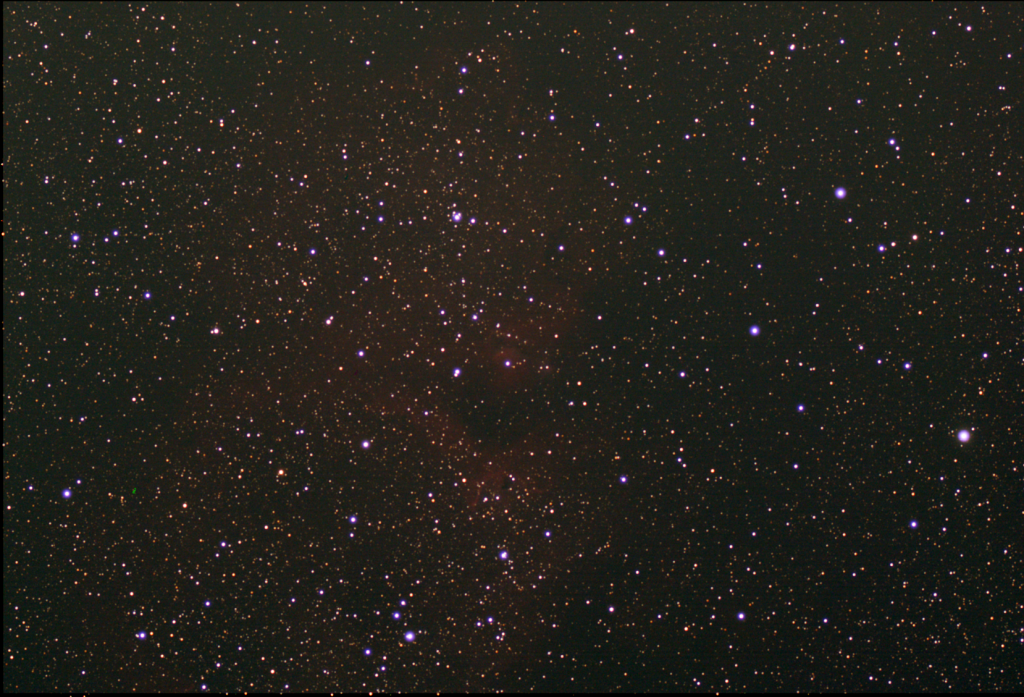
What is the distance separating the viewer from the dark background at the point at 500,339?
38 cm

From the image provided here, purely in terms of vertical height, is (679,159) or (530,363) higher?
(679,159)

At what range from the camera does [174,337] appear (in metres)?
0.38

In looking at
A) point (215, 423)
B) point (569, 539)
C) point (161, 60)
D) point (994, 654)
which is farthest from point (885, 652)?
point (161, 60)

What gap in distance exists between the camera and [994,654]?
1.33 feet

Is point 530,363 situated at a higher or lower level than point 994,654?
higher

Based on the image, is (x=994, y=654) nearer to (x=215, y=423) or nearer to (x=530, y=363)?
(x=530, y=363)

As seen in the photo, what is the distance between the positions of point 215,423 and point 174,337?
0.18 feet

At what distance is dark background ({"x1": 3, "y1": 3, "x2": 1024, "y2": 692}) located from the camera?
1.24 feet

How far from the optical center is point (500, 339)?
38 cm

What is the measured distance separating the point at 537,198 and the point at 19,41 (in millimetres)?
322

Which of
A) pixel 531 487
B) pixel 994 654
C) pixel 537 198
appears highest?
pixel 537 198

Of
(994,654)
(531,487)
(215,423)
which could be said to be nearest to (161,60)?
(215,423)

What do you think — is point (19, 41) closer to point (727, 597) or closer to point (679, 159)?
point (679, 159)

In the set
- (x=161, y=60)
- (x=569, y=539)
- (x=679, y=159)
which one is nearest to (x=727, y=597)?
(x=569, y=539)
